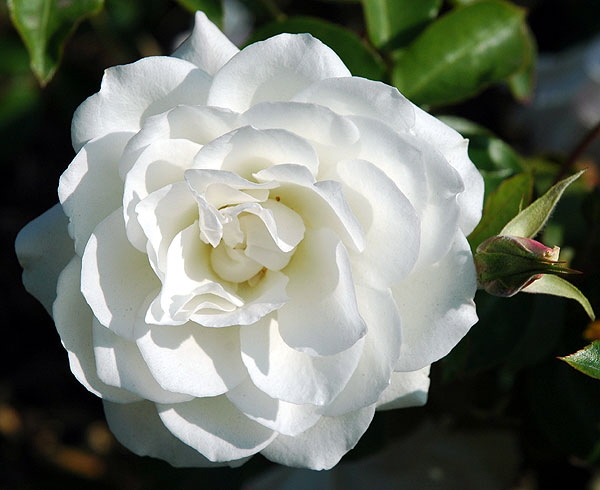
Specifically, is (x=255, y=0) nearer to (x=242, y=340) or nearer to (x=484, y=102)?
(x=242, y=340)

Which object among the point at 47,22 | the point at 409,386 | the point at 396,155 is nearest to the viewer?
the point at 396,155

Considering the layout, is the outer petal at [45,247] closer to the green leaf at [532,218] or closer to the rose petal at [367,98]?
the rose petal at [367,98]

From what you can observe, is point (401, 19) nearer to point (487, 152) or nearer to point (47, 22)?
point (487, 152)

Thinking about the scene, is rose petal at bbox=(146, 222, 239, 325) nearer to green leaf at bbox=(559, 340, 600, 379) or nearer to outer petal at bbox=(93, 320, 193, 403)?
outer petal at bbox=(93, 320, 193, 403)

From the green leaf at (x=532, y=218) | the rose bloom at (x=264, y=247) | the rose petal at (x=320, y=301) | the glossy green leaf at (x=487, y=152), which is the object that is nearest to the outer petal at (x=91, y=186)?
the rose bloom at (x=264, y=247)

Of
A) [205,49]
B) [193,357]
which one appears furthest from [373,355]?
[205,49]

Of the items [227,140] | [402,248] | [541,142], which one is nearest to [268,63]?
[227,140]
